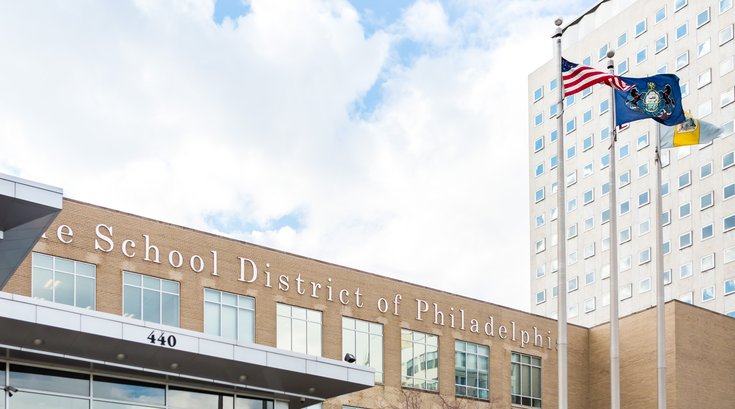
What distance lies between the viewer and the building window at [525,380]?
193ft

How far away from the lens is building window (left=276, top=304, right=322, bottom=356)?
4981 cm

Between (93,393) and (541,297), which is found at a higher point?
(541,297)

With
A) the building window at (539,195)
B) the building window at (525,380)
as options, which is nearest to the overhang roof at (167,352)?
the building window at (525,380)

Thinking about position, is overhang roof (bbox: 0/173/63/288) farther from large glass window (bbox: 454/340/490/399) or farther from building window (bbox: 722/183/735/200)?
building window (bbox: 722/183/735/200)

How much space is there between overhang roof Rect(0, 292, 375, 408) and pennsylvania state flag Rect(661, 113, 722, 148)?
13.6 metres

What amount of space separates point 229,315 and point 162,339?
73.5 feet

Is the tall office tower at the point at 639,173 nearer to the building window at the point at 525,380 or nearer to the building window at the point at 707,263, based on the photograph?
the building window at the point at 707,263

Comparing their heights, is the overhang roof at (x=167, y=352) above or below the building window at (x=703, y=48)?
below

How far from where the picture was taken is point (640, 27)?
89.0 metres

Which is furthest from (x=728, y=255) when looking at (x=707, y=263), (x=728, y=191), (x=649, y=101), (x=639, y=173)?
(x=649, y=101)

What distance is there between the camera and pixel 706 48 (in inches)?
3268

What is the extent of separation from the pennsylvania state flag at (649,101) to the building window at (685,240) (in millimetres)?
48015

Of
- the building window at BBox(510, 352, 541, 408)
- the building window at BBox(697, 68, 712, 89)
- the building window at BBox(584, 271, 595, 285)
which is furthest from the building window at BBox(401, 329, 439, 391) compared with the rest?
the building window at BBox(584, 271, 595, 285)

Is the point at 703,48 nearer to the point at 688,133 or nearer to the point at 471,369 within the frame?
the point at 471,369
